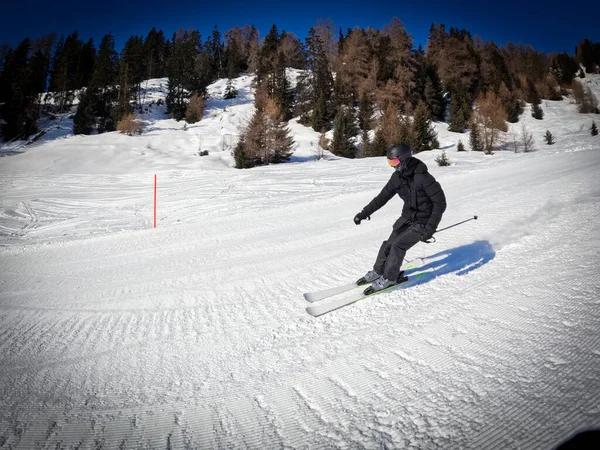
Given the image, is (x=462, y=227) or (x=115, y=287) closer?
(x=115, y=287)

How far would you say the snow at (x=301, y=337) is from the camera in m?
1.69

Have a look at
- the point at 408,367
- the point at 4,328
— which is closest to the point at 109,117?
the point at 4,328

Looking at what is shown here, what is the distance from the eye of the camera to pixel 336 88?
127 feet

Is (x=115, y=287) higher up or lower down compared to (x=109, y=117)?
lower down

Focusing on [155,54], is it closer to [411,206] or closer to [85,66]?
[85,66]

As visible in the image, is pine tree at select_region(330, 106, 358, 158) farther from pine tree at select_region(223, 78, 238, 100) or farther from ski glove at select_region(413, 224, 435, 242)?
pine tree at select_region(223, 78, 238, 100)

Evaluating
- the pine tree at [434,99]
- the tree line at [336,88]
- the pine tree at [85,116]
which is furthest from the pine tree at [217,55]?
the pine tree at [434,99]

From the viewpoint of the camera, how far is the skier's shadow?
3639 mm

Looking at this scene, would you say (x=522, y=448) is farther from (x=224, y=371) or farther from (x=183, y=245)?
(x=183, y=245)

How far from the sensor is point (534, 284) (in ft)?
9.98

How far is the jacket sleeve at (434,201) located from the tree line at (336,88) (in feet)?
64.2

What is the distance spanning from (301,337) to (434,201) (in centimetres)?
211

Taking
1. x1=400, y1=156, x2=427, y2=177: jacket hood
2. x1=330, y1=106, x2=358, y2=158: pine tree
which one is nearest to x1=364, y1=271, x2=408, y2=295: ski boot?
x1=400, y1=156, x2=427, y2=177: jacket hood

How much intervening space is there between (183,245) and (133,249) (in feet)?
3.42
